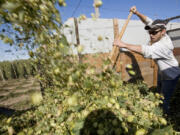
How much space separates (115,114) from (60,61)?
3.09ft

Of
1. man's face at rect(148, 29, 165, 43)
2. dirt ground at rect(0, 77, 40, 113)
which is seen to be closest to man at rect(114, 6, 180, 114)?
man's face at rect(148, 29, 165, 43)

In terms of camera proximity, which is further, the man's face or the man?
the man's face

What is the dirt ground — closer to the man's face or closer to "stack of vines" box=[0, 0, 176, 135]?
"stack of vines" box=[0, 0, 176, 135]

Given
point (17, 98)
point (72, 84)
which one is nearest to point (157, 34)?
point (72, 84)

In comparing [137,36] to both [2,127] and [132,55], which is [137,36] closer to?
[132,55]

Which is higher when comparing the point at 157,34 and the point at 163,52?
the point at 157,34

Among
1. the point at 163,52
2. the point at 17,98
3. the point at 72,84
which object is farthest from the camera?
the point at 17,98

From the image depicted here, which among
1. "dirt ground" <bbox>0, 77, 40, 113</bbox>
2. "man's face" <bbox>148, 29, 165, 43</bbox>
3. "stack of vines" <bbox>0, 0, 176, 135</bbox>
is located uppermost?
"man's face" <bbox>148, 29, 165, 43</bbox>

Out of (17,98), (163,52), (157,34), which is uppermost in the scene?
(157,34)

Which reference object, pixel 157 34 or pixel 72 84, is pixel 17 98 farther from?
pixel 157 34

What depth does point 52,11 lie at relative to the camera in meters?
0.71

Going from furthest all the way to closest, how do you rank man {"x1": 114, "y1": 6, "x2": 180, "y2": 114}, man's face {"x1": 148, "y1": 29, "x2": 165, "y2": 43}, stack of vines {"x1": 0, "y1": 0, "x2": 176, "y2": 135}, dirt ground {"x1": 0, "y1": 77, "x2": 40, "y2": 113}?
dirt ground {"x1": 0, "y1": 77, "x2": 40, "y2": 113} < man's face {"x1": 148, "y1": 29, "x2": 165, "y2": 43} < man {"x1": 114, "y1": 6, "x2": 180, "y2": 114} < stack of vines {"x1": 0, "y1": 0, "x2": 176, "y2": 135}

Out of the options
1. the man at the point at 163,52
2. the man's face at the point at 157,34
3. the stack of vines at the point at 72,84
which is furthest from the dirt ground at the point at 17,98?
the man's face at the point at 157,34

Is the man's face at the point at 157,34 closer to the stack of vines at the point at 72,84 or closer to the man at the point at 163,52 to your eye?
the man at the point at 163,52
